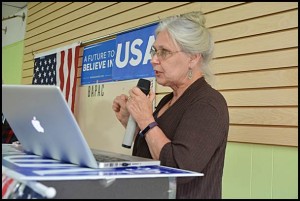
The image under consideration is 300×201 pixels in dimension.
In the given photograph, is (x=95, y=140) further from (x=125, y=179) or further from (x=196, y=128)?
(x=125, y=179)

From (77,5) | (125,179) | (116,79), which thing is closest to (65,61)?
(77,5)

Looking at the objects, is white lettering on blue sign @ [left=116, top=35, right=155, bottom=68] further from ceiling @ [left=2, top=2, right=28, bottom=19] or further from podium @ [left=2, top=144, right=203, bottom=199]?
ceiling @ [left=2, top=2, right=28, bottom=19]

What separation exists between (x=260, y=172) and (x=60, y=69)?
257 centimetres

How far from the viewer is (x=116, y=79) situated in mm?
3092

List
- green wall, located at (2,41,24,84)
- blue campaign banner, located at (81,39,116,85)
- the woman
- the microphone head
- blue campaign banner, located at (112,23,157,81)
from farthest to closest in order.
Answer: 1. green wall, located at (2,41,24,84)
2. blue campaign banner, located at (81,39,116,85)
3. blue campaign banner, located at (112,23,157,81)
4. the microphone head
5. the woman

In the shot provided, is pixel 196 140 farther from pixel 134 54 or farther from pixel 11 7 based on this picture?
pixel 11 7

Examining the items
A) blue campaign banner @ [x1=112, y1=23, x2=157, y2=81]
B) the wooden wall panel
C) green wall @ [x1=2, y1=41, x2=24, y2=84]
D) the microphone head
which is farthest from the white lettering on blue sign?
green wall @ [x1=2, y1=41, x2=24, y2=84]

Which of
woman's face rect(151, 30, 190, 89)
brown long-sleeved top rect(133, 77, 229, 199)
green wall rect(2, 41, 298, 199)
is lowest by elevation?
green wall rect(2, 41, 298, 199)

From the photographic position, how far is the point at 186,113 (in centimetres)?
120

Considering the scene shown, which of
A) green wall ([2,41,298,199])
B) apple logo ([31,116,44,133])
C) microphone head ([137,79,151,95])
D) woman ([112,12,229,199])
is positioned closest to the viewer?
apple logo ([31,116,44,133])

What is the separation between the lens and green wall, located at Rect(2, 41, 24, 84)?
496 cm

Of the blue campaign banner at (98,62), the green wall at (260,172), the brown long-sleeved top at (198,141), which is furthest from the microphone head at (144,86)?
the blue campaign banner at (98,62)

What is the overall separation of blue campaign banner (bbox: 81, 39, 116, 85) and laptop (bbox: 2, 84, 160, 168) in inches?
81.7

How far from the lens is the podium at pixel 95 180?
2.38 ft
